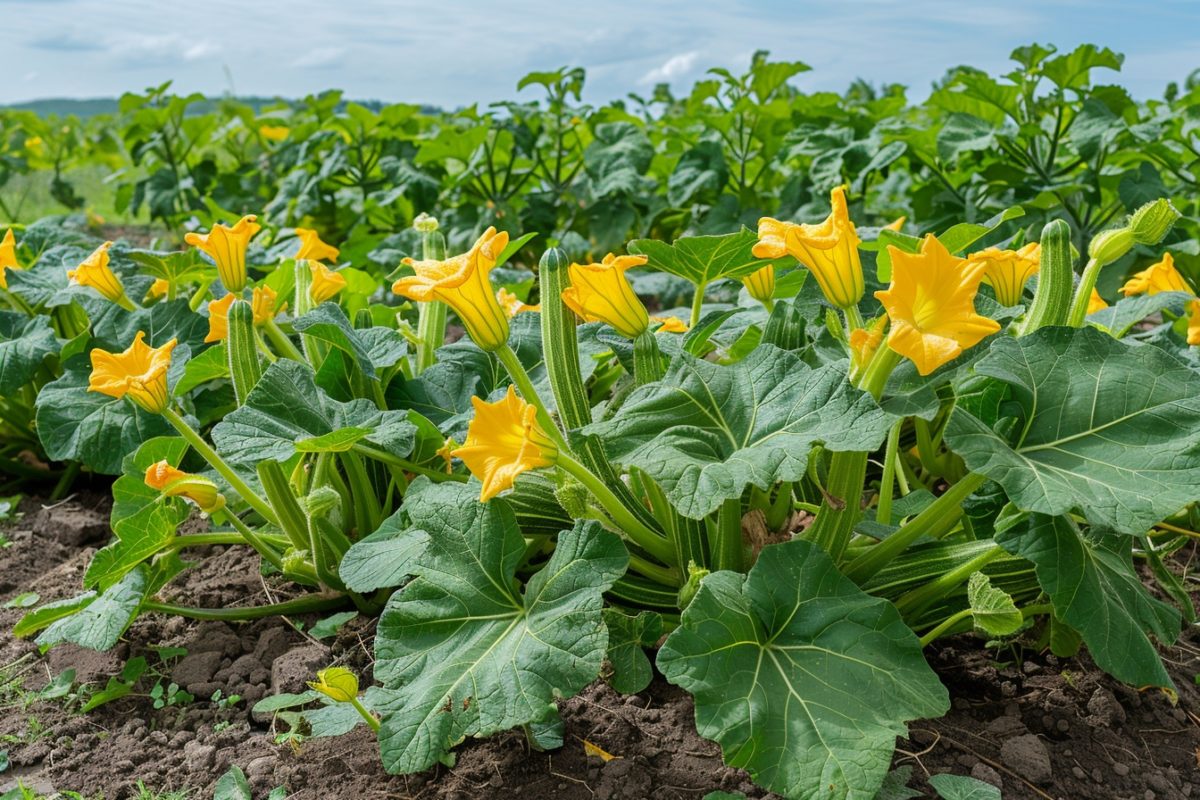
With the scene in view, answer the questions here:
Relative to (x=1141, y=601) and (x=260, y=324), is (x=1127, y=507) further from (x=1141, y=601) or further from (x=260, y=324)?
(x=260, y=324)

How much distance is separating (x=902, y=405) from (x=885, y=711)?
466 millimetres

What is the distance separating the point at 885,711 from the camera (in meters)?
1.55

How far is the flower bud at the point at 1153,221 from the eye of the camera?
182 cm

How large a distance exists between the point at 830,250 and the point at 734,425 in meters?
0.33

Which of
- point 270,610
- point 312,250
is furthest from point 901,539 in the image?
point 312,250

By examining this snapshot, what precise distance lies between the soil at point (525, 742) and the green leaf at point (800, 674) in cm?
25

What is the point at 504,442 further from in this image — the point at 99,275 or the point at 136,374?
the point at 99,275

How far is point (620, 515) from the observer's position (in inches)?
73.1

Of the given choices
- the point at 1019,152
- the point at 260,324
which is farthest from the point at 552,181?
the point at 260,324

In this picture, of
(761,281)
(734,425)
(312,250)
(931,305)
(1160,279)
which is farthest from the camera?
(312,250)

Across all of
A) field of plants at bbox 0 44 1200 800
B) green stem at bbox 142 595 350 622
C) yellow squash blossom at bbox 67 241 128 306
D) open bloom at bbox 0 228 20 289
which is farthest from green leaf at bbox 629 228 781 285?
open bloom at bbox 0 228 20 289

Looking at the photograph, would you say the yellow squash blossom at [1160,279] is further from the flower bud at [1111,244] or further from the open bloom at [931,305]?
the open bloom at [931,305]

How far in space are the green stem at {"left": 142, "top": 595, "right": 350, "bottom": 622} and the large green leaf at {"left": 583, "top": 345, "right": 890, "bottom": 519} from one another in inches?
40.5

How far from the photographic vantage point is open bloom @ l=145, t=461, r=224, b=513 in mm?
2054
